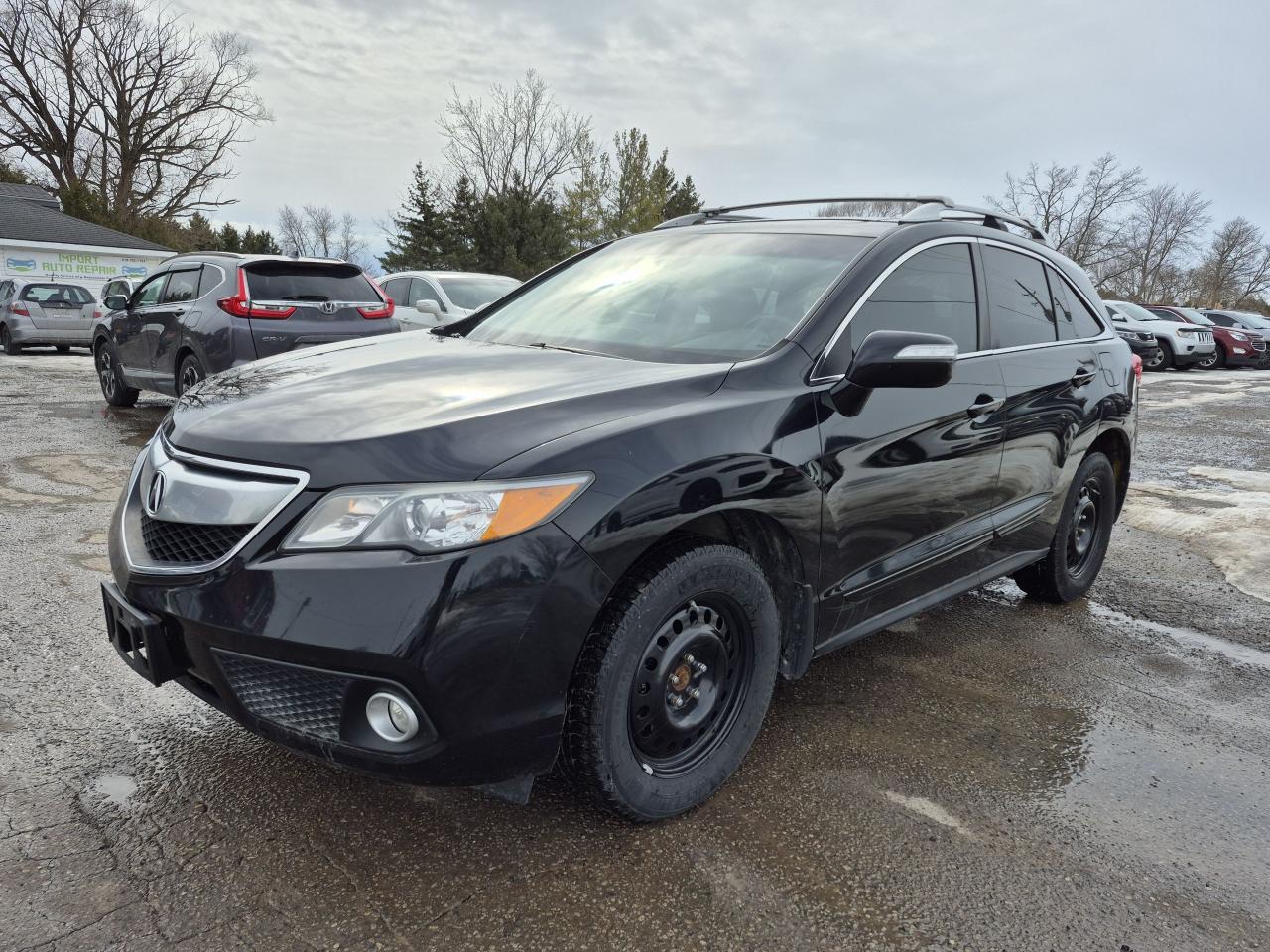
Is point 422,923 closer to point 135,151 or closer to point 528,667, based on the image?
point 528,667

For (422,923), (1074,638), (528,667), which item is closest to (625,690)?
(528,667)

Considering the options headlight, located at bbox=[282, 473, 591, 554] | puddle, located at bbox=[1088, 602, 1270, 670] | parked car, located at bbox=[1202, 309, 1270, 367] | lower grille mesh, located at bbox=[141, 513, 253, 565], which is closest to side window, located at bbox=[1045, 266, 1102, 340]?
puddle, located at bbox=[1088, 602, 1270, 670]

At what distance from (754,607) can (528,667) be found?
0.74m

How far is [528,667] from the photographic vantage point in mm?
1968

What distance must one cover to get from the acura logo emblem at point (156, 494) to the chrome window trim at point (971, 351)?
1.76 m

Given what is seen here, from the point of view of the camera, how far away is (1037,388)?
3.62m

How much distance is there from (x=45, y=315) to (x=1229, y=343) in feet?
93.5

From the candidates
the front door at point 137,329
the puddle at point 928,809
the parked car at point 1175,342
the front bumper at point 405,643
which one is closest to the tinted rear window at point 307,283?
the front door at point 137,329

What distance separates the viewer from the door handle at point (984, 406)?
3.21 meters

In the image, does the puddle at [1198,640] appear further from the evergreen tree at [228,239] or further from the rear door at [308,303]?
the evergreen tree at [228,239]

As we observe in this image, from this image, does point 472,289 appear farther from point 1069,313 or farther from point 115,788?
point 115,788

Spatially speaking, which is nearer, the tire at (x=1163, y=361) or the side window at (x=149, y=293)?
the side window at (x=149, y=293)

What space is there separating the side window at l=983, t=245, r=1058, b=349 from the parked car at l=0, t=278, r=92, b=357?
1963 centimetres

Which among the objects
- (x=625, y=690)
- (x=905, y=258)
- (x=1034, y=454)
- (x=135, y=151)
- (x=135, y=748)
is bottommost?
(x=135, y=748)
